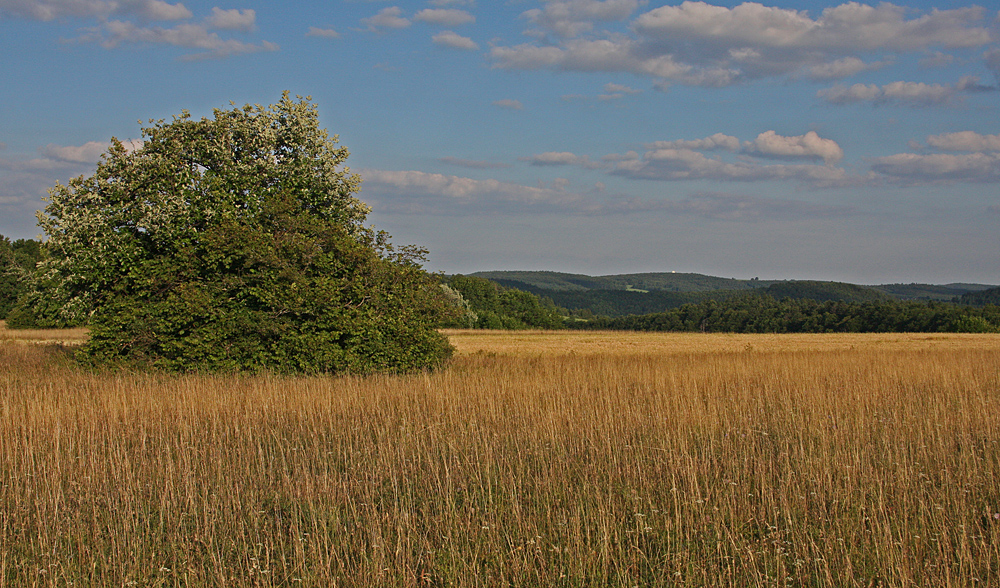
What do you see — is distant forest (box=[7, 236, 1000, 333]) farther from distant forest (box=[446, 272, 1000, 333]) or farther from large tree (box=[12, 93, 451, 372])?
large tree (box=[12, 93, 451, 372])

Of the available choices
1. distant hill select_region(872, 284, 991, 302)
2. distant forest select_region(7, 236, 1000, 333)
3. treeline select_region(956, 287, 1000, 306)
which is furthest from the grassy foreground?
distant hill select_region(872, 284, 991, 302)

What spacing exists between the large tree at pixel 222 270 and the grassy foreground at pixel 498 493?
3.76 m

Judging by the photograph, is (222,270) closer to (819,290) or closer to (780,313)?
(780,313)

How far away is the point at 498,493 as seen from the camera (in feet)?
20.9

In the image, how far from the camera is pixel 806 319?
246ft

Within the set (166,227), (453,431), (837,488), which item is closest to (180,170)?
(166,227)

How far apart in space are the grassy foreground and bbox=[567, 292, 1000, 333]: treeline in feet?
207

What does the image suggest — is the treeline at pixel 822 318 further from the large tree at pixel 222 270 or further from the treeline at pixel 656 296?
the large tree at pixel 222 270

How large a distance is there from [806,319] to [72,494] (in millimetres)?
78511

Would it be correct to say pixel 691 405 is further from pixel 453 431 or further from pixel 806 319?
pixel 806 319

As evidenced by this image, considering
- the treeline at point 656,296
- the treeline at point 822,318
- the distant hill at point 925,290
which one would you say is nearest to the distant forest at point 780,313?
the treeline at point 822,318

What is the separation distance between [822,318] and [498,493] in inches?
3012

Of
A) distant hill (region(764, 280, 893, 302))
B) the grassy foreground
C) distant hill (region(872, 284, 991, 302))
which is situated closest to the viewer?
the grassy foreground

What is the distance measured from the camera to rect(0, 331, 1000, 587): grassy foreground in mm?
4625
